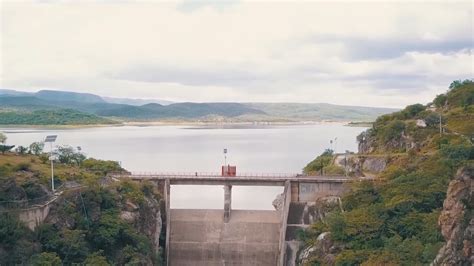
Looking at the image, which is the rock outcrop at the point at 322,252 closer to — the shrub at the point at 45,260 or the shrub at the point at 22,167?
the shrub at the point at 45,260

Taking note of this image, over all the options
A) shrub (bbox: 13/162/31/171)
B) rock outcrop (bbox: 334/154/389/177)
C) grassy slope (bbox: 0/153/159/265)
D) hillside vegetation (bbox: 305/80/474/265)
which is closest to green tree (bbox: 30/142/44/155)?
grassy slope (bbox: 0/153/159/265)

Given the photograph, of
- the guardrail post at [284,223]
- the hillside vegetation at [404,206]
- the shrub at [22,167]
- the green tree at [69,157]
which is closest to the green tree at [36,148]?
the green tree at [69,157]

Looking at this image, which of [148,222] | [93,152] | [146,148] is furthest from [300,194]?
[146,148]

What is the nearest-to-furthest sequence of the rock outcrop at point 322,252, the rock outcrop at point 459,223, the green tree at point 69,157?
1. the rock outcrop at point 459,223
2. the rock outcrop at point 322,252
3. the green tree at point 69,157

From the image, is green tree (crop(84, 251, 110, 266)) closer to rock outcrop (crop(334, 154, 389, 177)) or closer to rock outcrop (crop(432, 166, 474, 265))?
rock outcrop (crop(432, 166, 474, 265))

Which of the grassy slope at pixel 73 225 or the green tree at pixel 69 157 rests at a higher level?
the green tree at pixel 69 157

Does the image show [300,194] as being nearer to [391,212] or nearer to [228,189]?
[228,189]
